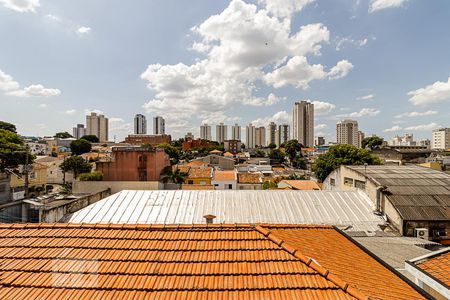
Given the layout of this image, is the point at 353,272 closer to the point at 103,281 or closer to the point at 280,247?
the point at 280,247

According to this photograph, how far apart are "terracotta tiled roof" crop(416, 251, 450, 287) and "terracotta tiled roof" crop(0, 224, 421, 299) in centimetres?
246

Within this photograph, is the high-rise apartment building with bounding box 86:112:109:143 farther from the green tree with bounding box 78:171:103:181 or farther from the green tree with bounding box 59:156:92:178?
the green tree with bounding box 78:171:103:181

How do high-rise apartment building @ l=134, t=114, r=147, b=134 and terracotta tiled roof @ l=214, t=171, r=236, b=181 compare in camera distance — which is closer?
terracotta tiled roof @ l=214, t=171, r=236, b=181

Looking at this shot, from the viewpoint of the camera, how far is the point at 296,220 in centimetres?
1395

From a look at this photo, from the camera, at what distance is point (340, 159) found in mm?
37781

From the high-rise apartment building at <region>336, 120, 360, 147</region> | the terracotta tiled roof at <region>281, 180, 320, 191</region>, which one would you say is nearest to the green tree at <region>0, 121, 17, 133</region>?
the terracotta tiled roof at <region>281, 180, 320, 191</region>

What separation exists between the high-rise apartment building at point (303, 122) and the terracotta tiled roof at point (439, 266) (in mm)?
114201

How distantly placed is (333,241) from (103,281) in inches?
180

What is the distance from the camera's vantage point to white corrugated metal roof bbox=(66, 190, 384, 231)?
14.0 metres

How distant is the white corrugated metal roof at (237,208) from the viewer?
14.0 m

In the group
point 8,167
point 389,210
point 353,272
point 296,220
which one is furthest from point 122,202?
point 8,167

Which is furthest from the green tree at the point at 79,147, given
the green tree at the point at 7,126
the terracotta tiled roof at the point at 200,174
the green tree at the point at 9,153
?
the terracotta tiled roof at the point at 200,174

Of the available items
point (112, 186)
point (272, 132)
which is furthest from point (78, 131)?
point (112, 186)

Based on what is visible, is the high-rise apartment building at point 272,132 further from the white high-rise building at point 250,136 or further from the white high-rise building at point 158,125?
the white high-rise building at point 158,125
